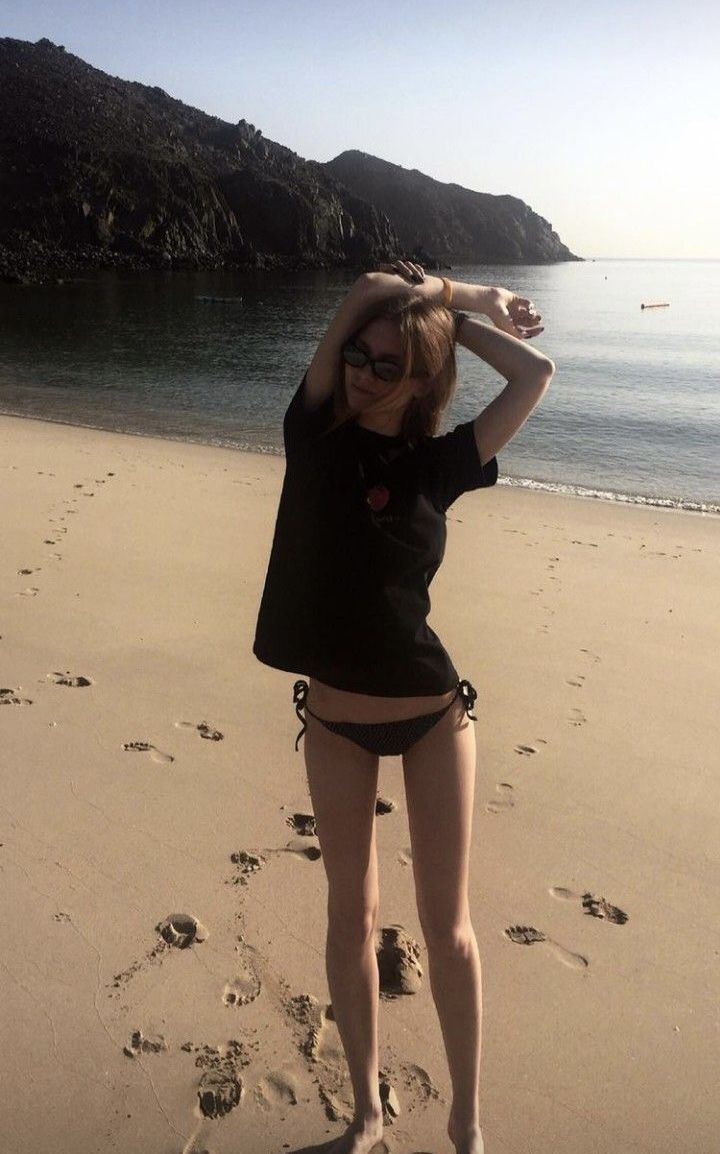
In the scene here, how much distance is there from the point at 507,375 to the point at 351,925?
1435 mm

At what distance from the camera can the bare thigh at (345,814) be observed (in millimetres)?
2068

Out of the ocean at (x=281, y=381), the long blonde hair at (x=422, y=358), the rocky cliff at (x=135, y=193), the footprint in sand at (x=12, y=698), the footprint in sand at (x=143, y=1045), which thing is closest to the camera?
the long blonde hair at (x=422, y=358)

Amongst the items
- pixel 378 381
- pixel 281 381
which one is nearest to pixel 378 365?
pixel 378 381

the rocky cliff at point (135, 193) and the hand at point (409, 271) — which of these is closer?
the hand at point (409, 271)

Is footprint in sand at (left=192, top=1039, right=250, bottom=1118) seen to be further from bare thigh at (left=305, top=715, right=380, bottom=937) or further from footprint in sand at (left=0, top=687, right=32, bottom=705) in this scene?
footprint in sand at (left=0, top=687, right=32, bottom=705)

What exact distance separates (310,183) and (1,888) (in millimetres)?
145082

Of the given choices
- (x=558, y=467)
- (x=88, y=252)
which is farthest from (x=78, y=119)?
(x=558, y=467)

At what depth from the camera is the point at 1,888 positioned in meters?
3.23

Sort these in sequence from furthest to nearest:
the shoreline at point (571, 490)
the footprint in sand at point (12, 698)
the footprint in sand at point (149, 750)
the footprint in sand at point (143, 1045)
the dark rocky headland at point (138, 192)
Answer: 1. the dark rocky headland at point (138, 192)
2. the shoreline at point (571, 490)
3. the footprint in sand at point (12, 698)
4. the footprint in sand at point (149, 750)
5. the footprint in sand at point (143, 1045)

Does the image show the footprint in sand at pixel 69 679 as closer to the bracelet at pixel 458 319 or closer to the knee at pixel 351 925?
Result: the knee at pixel 351 925

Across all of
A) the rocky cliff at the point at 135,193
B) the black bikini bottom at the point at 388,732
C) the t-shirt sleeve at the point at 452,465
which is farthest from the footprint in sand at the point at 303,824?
the rocky cliff at the point at 135,193

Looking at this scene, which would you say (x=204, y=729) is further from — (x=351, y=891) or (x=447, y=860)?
(x=447, y=860)

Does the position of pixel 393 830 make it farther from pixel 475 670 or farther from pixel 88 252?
pixel 88 252

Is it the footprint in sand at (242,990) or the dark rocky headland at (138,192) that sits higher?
the dark rocky headland at (138,192)
